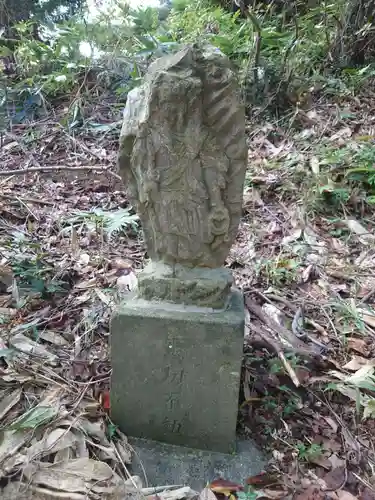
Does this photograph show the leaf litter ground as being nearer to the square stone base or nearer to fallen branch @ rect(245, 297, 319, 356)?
fallen branch @ rect(245, 297, 319, 356)

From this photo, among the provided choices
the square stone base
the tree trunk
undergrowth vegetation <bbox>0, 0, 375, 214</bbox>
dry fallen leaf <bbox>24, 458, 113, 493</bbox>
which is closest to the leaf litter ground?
dry fallen leaf <bbox>24, 458, 113, 493</bbox>

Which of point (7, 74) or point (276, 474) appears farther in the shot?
point (7, 74)

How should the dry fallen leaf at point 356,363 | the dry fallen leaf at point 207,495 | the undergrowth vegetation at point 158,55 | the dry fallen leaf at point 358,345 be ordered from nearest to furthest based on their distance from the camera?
the dry fallen leaf at point 207,495, the dry fallen leaf at point 356,363, the dry fallen leaf at point 358,345, the undergrowth vegetation at point 158,55

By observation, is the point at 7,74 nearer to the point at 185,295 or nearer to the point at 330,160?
the point at 330,160

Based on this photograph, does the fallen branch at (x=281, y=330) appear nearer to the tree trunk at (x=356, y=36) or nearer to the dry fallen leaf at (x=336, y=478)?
the dry fallen leaf at (x=336, y=478)

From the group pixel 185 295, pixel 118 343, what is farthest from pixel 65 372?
pixel 185 295

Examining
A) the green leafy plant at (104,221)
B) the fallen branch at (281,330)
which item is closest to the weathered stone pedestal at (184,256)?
the fallen branch at (281,330)

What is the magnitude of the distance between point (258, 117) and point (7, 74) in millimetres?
3705

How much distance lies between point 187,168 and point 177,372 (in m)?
0.96

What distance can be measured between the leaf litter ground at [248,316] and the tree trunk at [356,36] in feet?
3.03

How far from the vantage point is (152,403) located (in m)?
2.23

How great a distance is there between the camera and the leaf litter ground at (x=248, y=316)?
6.70ft

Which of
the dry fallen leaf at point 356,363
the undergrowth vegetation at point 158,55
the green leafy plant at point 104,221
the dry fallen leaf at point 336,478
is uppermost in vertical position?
the undergrowth vegetation at point 158,55

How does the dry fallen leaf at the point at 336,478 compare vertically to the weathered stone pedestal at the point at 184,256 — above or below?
below
